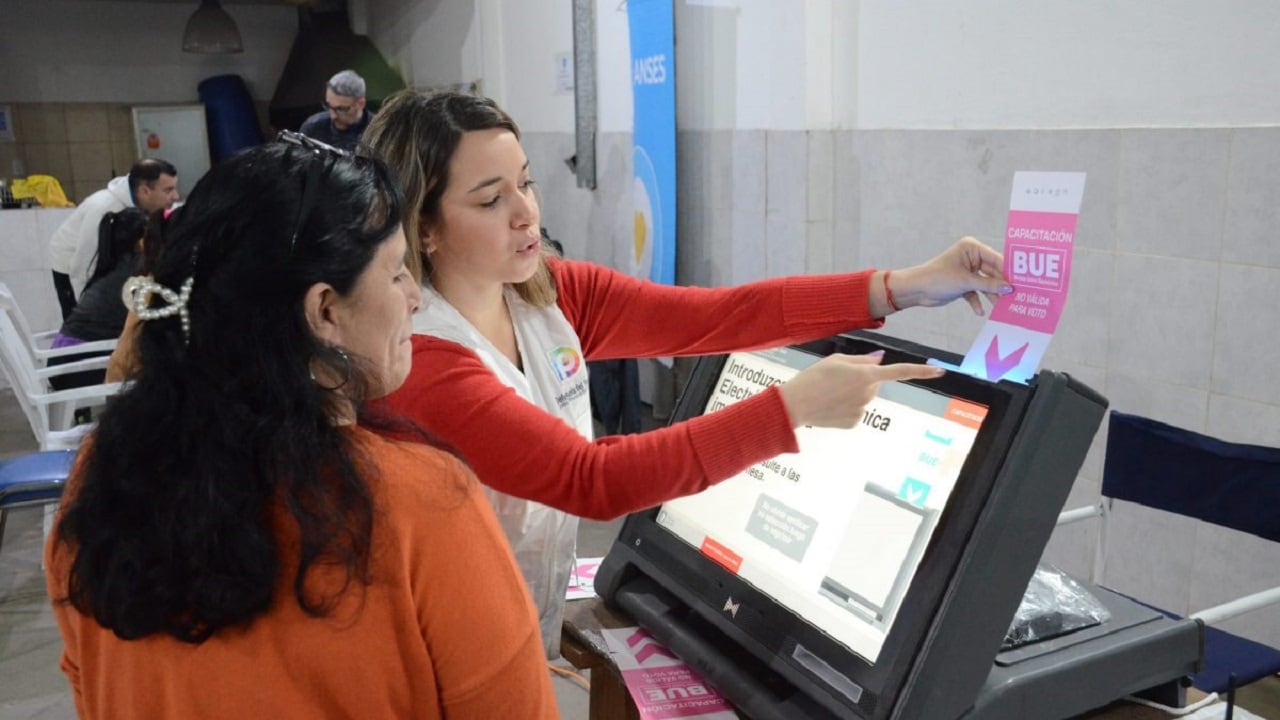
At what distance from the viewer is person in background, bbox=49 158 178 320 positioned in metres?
5.24

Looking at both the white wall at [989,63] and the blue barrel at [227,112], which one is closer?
the white wall at [989,63]

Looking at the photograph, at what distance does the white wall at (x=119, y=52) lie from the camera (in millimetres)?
9055

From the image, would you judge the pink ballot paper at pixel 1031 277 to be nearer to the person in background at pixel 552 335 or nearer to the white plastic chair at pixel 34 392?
the person in background at pixel 552 335

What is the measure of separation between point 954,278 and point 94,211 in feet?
17.0

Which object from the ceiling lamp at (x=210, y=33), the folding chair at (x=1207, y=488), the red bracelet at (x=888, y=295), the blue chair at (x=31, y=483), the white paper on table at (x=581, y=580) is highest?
the ceiling lamp at (x=210, y=33)

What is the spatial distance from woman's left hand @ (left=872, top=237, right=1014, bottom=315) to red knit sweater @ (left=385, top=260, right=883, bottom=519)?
50 mm

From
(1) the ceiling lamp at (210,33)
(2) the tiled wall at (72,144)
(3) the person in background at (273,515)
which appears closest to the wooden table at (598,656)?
(3) the person in background at (273,515)

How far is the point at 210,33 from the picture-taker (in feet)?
26.8

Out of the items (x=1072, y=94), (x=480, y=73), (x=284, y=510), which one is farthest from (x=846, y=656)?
(x=480, y=73)

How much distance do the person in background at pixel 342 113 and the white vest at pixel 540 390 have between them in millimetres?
4646

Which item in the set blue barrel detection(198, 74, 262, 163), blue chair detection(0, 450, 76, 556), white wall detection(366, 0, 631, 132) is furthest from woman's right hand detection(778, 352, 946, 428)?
blue barrel detection(198, 74, 262, 163)

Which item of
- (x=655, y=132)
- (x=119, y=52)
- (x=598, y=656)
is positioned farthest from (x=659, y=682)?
(x=119, y=52)

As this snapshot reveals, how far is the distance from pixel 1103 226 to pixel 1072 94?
352 millimetres

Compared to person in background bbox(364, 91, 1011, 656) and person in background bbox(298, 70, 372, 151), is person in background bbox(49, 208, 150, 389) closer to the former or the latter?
person in background bbox(298, 70, 372, 151)
